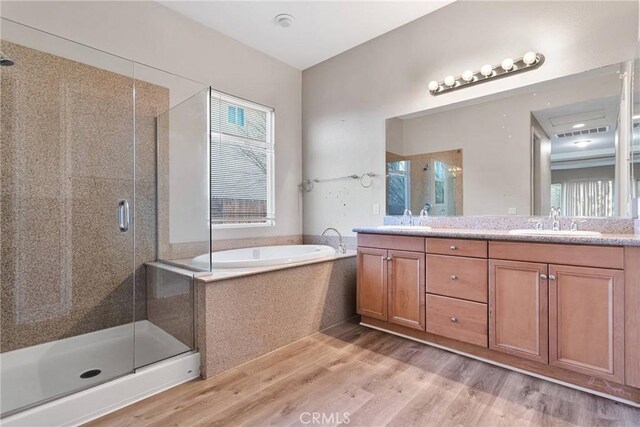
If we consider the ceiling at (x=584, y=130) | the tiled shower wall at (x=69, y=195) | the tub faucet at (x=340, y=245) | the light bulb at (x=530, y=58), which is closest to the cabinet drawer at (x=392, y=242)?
the tub faucet at (x=340, y=245)

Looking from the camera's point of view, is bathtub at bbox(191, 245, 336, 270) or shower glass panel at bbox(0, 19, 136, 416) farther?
bathtub at bbox(191, 245, 336, 270)

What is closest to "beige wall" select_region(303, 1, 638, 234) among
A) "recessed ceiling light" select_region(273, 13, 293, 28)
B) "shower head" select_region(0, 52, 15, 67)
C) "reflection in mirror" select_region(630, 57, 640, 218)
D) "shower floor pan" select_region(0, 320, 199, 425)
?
"reflection in mirror" select_region(630, 57, 640, 218)

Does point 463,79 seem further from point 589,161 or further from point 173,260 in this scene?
point 173,260

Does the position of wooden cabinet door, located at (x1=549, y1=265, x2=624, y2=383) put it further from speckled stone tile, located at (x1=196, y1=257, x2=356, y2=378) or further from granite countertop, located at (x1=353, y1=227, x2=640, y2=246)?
speckled stone tile, located at (x1=196, y1=257, x2=356, y2=378)

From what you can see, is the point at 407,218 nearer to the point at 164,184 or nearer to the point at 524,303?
the point at 524,303

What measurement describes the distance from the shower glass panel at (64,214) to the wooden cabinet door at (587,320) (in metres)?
2.49

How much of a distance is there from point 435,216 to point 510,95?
1.12 metres

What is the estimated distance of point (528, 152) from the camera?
2.38 m

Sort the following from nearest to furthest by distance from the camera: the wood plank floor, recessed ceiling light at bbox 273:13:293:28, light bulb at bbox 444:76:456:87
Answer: the wood plank floor → light bulb at bbox 444:76:456:87 → recessed ceiling light at bbox 273:13:293:28

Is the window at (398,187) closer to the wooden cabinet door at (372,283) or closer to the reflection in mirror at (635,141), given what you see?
the wooden cabinet door at (372,283)

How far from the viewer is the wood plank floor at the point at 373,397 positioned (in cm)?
155

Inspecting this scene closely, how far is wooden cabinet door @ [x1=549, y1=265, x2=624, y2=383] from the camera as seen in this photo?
1613mm

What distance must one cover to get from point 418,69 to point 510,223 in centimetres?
162

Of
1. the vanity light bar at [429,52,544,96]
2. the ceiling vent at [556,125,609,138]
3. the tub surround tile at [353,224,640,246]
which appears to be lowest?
the tub surround tile at [353,224,640,246]
